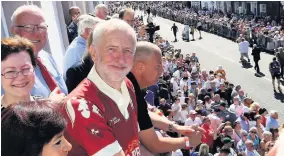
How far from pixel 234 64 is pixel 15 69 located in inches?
778

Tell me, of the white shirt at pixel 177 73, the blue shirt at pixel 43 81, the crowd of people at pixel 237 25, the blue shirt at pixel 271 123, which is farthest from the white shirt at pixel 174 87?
the crowd of people at pixel 237 25

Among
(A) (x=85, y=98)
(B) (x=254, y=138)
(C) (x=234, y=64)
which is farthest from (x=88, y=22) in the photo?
(C) (x=234, y=64)

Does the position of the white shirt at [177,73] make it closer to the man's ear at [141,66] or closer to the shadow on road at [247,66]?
the shadow on road at [247,66]

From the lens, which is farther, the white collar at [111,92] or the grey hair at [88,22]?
the grey hair at [88,22]

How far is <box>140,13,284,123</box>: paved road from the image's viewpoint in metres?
15.0

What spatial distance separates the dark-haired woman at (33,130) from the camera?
168 centimetres

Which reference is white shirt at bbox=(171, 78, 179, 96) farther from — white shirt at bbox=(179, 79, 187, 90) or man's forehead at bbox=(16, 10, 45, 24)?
man's forehead at bbox=(16, 10, 45, 24)

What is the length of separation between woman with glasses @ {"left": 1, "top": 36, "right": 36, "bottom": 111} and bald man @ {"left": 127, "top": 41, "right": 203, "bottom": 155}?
0.74 meters

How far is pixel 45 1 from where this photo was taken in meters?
8.54

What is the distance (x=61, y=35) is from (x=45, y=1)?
118cm

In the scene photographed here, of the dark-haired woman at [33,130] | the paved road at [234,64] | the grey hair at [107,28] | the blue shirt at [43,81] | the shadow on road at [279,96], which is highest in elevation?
the grey hair at [107,28]

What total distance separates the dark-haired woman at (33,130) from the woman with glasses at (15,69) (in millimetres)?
601

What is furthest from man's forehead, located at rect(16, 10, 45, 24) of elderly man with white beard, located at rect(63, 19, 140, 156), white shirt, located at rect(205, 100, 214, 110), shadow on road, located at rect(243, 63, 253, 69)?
shadow on road, located at rect(243, 63, 253, 69)

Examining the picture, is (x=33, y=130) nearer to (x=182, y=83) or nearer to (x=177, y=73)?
(x=182, y=83)
